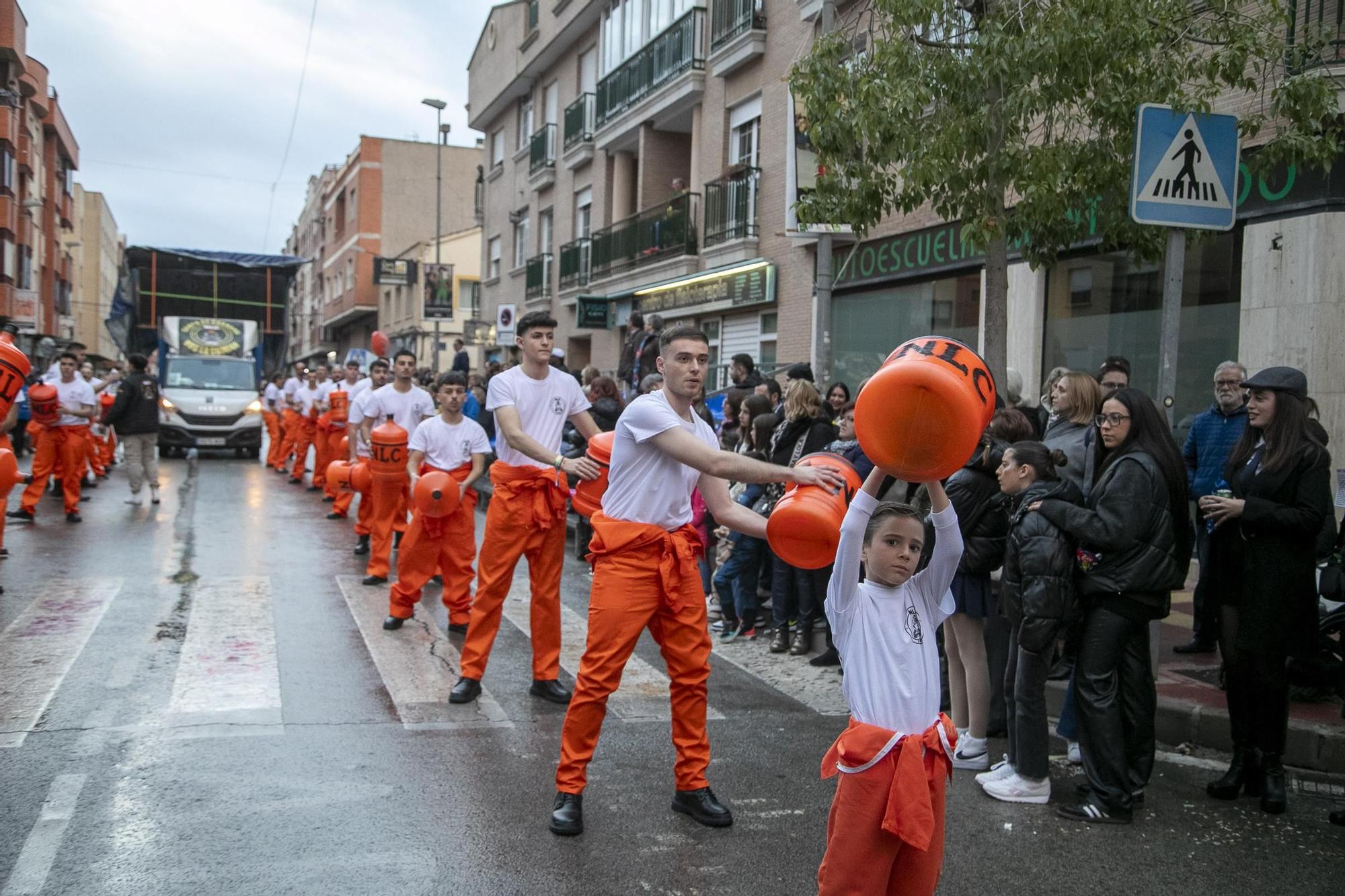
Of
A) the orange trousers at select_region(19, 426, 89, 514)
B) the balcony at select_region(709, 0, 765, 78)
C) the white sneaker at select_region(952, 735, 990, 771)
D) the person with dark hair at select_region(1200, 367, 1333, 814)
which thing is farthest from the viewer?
the balcony at select_region(709, 0, 765, 78)

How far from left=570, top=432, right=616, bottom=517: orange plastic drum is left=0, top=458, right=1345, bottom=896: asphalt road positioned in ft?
3.71

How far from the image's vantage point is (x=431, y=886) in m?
3.81

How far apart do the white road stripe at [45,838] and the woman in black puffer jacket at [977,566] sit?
12.8 ft

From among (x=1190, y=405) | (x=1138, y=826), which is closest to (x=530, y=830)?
(x=1138, y=826)

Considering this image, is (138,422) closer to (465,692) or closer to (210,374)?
(465,692)

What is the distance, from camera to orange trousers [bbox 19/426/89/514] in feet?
42.2

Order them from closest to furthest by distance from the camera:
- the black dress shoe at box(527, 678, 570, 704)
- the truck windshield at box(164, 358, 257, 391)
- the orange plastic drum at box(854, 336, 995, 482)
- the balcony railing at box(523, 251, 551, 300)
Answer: the orange plastic drum at box(854, 336, 995, 482)
the black dress shoe at box(527, 678, 570, 704)
the truck windshield at box(164, 358, 257, 391)
the balcony railing at box(523, 251, 551, 300)

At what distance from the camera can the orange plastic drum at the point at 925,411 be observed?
2.91 meters

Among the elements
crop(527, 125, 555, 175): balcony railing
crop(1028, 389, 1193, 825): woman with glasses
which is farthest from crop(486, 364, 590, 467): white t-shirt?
crop(527, 125, 555, 175): balcony railing

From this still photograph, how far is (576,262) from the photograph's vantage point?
89.2ft

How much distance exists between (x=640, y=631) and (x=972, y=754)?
6.44ft

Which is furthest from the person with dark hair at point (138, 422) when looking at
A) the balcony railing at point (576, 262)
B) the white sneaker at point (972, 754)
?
the balcony railing at point (576, 262)

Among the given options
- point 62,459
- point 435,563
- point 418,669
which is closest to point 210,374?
→ point 62,459

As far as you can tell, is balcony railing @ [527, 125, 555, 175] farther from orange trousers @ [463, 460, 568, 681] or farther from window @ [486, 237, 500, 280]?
orange trousers @ [463, 460, 568, 681]
